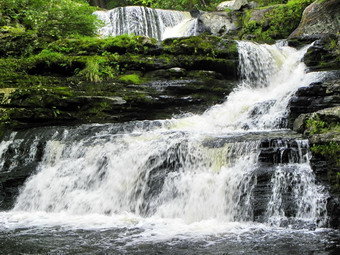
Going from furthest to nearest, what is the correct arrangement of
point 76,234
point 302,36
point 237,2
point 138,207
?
point 237,2
point 302,36
point 138,207
point 76,234

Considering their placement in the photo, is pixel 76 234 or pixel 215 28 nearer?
pixel 76 234

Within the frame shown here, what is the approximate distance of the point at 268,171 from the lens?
21.4ft

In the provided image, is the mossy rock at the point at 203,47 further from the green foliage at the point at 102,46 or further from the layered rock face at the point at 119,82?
the green foliage at the point at 102,46

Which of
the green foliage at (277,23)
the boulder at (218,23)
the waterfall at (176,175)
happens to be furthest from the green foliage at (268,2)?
the waterfall at (176,175)

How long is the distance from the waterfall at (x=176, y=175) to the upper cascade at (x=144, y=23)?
12613 millimetres

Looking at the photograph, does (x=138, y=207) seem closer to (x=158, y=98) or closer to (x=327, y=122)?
(x=327, y=122)

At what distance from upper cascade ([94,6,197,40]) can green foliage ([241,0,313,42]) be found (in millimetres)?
4008

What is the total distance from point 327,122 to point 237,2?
18.2 metres

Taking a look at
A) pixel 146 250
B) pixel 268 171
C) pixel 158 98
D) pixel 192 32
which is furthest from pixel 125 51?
pixel 146 250

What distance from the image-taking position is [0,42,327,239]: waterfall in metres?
6.21

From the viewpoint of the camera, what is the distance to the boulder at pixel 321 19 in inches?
609

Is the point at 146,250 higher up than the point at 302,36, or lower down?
lower down

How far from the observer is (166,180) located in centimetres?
735

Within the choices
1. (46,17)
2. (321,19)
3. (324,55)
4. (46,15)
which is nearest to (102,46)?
(46,17)
